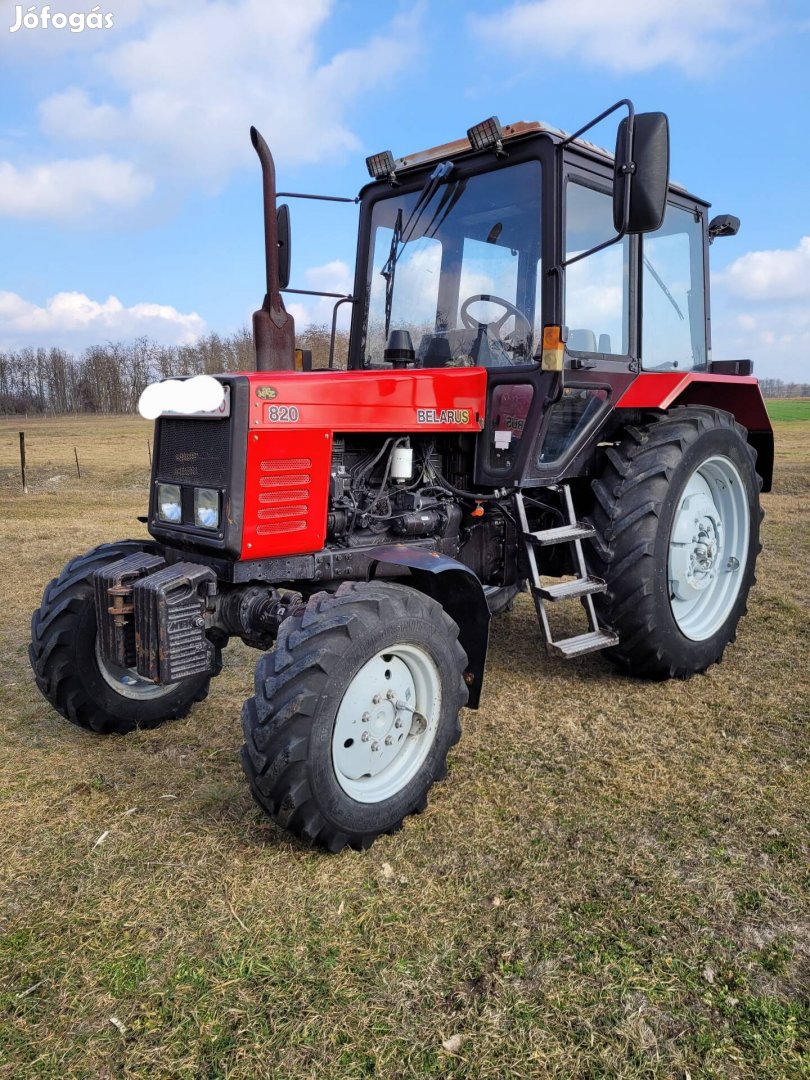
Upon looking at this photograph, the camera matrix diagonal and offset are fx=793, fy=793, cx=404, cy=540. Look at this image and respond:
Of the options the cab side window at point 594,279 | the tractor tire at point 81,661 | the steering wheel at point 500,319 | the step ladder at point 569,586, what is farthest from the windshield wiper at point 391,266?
the tractor tire at point 81,661

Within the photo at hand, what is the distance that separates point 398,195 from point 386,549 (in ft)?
6.52

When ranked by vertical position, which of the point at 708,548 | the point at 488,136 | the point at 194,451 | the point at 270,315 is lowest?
the point at 708,548

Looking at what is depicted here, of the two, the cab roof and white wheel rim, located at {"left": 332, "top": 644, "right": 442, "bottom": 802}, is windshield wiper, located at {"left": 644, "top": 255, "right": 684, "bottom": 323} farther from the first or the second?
white wheel rim, located at {"left": 332, "top": 644, "right": 442, "bottom": 802}

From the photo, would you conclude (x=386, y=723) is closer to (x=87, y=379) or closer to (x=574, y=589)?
(x=574, y=589)

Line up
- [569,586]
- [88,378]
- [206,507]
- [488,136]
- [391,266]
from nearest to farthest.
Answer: [206,507] → [488,136] → [569,586] → [391,266] → [88,378]

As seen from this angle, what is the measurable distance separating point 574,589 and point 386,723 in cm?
130

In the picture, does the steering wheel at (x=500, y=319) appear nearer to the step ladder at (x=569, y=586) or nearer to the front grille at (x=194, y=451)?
the step ladder at (x=569, y=586)

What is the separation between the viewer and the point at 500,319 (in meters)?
3.86

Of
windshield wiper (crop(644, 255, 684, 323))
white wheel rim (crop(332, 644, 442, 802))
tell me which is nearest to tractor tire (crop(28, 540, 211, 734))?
white wheel rim (crop(332, 644, 442, 802))

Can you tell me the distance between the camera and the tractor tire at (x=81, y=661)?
3.41 m

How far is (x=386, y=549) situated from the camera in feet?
11.2

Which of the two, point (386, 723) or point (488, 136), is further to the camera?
point (488, 136)

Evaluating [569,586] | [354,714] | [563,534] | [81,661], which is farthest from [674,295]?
[81,661]

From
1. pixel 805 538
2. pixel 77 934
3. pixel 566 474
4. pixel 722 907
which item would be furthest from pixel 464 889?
pixel 805 538
